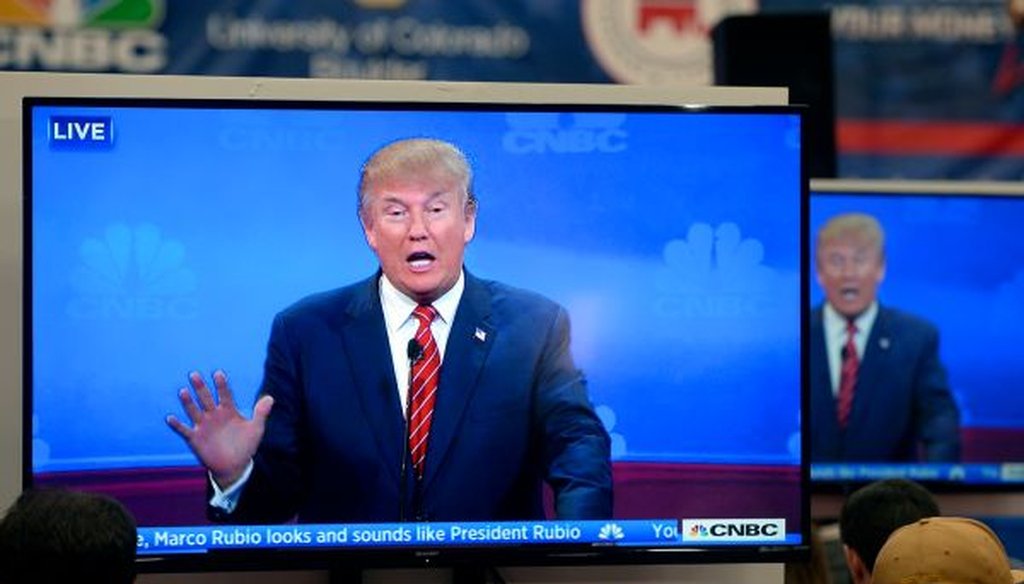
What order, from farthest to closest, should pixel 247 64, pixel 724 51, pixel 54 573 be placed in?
1. pixel 247 64
2. pixel 724 51
3. pixel 54 573

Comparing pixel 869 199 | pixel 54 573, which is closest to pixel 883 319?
pixel 869 199

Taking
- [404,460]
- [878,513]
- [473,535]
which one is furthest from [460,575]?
[878,513]

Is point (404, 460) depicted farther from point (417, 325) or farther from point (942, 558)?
point (942, 558)

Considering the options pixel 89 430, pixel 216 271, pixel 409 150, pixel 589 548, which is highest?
pixel 409 150

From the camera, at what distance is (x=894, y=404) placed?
5414mm

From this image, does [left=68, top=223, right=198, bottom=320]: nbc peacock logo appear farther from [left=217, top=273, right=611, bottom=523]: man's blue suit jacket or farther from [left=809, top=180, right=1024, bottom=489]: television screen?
[left=809, top=180, right=1024, bottom=489]: television screen

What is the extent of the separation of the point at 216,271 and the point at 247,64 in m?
3.44

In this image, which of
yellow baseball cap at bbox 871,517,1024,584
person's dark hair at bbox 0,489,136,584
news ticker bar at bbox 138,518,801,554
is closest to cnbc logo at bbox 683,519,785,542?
news ticker bar at bbox 138,518,801,554

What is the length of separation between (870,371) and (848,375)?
0.07 meters

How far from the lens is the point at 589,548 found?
2994 mm

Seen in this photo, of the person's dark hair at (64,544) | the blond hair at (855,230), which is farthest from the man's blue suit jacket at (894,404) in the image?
the person's dark hair at (64,544)

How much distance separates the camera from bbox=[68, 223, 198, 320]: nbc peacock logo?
2.91 m

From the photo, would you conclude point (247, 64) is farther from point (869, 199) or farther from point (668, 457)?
point (668, 457)

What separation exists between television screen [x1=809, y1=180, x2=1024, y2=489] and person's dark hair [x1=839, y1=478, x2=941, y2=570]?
5.61 ft
